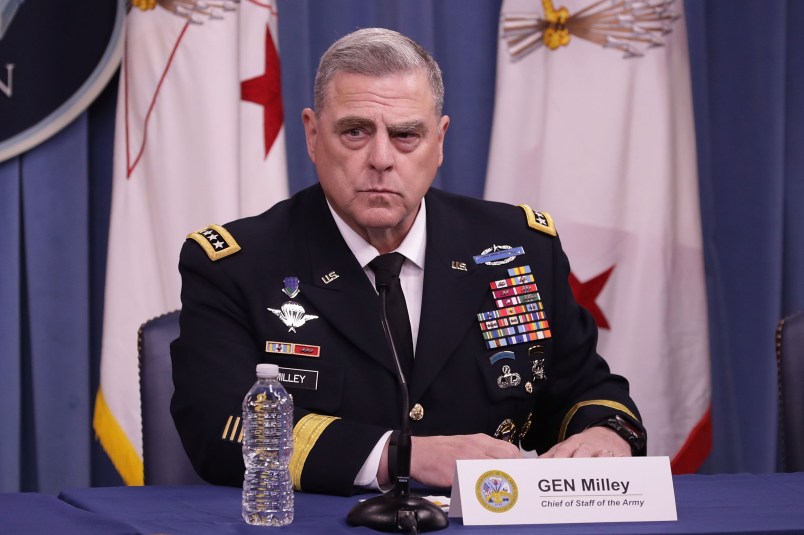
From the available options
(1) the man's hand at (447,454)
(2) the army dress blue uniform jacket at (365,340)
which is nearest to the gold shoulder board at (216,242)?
(2) the army dress blue uniform jacket at (365,340)

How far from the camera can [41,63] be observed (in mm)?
3326

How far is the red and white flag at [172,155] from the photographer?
3.31 meters

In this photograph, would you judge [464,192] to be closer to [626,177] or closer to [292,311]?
[626,177]

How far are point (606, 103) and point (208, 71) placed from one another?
1.24 meters

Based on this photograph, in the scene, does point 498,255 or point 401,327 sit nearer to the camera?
point 401,327

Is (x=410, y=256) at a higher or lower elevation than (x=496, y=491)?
higher

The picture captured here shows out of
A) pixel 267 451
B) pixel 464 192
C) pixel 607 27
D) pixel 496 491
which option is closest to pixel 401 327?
pixel 267 451

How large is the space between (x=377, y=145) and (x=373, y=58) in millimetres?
189

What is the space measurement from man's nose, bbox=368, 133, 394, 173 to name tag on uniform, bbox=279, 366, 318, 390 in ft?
1.42

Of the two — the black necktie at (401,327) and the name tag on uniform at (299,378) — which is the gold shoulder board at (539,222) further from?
the name tag on uniform at (299,378)

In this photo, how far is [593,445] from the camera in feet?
6.79

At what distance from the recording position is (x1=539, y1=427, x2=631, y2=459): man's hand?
79.7 inches

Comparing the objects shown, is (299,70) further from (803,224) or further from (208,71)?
(803,224)

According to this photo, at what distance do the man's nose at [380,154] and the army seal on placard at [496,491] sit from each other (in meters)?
0.82
